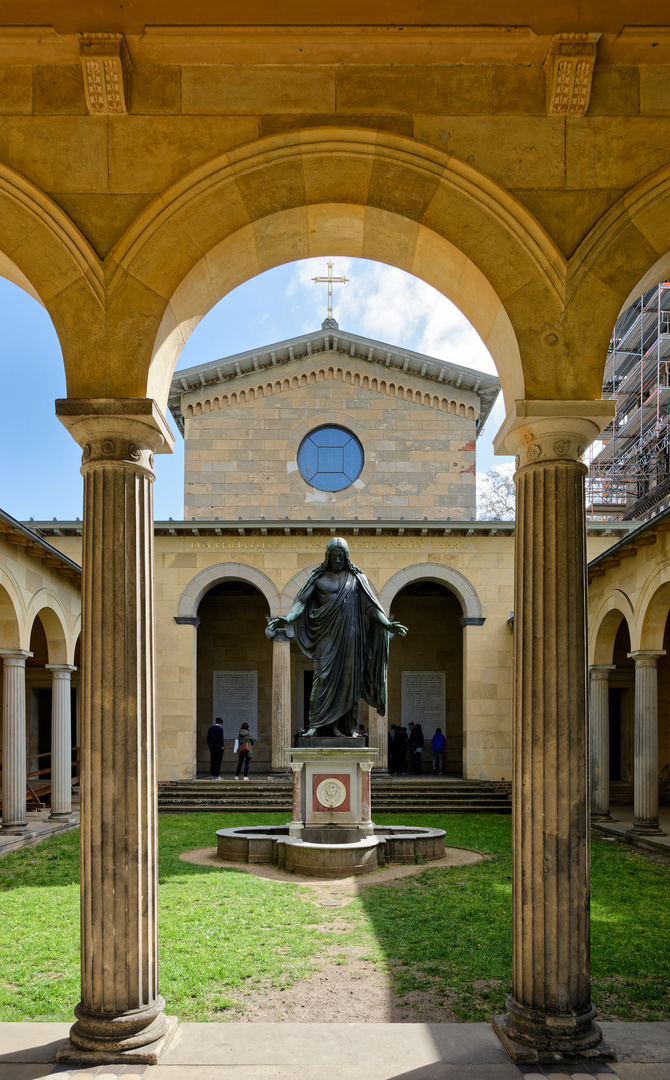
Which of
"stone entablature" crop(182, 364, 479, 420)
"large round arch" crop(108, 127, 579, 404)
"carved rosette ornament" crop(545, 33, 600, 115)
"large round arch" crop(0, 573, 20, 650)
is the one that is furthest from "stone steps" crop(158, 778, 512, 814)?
"carved rosette ornament" crop(545, 33, 600, 115)

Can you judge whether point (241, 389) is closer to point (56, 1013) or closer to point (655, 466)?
point (655, 466)

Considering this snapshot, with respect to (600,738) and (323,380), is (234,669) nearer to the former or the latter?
(323,380)

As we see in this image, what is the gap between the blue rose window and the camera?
27531 mm

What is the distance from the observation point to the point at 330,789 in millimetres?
12531

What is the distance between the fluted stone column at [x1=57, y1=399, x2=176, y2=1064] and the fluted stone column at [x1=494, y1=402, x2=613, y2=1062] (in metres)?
2.01

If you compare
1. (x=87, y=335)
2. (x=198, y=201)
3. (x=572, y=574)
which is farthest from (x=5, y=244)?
(x=572, y=574)

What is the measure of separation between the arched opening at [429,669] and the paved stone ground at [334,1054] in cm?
2327

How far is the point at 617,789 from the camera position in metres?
25.2

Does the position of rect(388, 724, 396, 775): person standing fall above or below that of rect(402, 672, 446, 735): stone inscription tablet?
below

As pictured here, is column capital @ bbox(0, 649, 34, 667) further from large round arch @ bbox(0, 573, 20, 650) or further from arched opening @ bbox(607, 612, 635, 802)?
arched opening @ bbox(607, 612, 635, 802)

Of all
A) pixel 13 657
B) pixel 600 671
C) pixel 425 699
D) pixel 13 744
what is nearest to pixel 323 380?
pixel 425 699

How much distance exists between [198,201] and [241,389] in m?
23.1

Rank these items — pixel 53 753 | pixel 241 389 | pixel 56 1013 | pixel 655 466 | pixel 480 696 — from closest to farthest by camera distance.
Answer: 1. pixel 56 1013
2. pixel 53 753
3. pixel 480 696
4. pixel 241 389
5. pixel 655 466

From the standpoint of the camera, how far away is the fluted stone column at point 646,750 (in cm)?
1638
